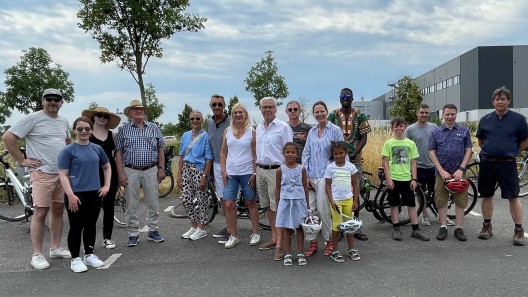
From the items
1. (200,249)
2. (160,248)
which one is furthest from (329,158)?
(160,248)

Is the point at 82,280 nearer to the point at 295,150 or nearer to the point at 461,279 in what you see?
the point at 295,150

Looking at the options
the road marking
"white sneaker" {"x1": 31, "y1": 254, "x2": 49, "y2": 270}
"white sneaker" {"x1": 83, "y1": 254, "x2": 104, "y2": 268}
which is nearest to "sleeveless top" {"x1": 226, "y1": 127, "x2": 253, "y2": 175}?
the road marking

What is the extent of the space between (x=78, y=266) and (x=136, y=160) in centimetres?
148

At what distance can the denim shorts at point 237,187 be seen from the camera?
5.29 meters

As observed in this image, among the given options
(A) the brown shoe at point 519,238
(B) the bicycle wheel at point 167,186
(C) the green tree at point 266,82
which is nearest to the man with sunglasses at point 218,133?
(A) the brown shoe at point 519,238

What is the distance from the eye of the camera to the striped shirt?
212 inches

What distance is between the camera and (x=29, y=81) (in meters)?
30.3

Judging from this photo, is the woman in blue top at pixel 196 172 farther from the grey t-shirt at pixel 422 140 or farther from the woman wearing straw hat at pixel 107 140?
the grey t-shirt at pixel 422 140

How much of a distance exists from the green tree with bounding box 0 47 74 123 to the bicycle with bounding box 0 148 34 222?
2546 centimetres

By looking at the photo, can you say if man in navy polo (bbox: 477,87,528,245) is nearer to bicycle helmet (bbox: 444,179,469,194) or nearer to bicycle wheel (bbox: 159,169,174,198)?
bicycle helmet (bbox: 444,179,469,194)

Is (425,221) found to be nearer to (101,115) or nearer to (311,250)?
(311,250)

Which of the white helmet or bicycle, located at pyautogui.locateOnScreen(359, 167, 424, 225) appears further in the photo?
bicycle, located at pyautogui.locateOnScreen(359, 167, 424, 225)

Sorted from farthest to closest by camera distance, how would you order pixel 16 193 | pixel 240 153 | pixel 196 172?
pixel 16 193, pixel 196 172, pixel 240 153

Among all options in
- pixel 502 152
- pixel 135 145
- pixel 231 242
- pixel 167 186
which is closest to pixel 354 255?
pixel 231 242
